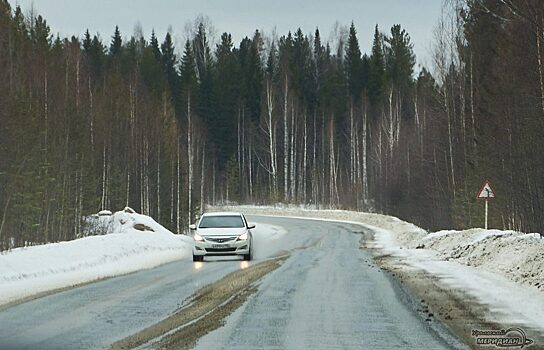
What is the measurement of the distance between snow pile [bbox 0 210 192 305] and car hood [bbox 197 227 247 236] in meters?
1.44

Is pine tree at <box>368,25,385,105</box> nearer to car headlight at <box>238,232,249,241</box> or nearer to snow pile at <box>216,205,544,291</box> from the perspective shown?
snow pile at <box>216,205,544,291</box>

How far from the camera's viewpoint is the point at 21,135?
114ft

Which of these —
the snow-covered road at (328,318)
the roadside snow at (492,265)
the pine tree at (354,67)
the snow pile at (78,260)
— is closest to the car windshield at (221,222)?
the snow pile at (78,260)

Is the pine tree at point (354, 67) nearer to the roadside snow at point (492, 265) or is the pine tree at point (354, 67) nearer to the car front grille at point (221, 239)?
the roadside snow at point (492, 265)

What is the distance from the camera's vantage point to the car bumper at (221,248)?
2594 cm

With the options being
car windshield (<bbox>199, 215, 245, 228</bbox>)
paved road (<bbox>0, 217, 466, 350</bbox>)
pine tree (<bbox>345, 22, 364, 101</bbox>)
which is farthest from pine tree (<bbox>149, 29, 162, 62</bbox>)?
paved road (<bbox>0, 217, 466, 350</bbox>)

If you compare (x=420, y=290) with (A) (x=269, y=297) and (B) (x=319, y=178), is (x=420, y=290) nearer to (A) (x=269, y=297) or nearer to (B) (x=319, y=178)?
(A) (x=269, y=297)

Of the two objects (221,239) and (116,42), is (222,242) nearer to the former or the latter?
(221,239)

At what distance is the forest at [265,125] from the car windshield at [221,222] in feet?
26.8

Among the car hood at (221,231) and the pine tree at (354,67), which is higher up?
the pine tree at (354,67)

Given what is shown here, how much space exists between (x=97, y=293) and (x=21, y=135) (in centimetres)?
2095

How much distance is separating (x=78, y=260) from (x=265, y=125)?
228 ft

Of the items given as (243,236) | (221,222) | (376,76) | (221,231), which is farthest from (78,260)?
(376,76)

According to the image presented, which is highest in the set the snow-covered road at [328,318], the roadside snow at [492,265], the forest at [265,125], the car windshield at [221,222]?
the forest at [265,125]
